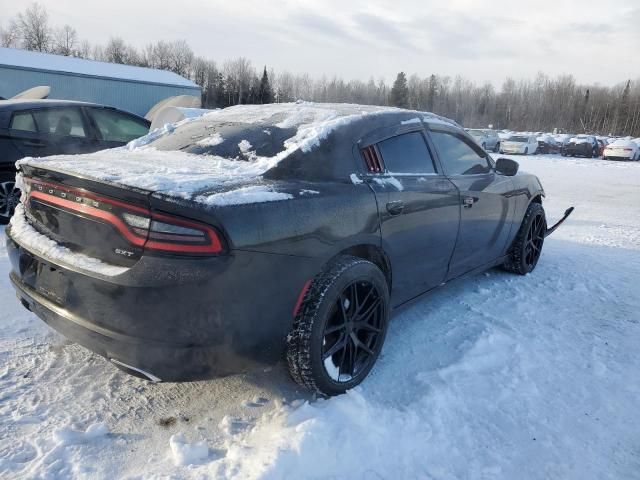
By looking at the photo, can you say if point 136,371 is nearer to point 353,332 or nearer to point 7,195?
point 353,332

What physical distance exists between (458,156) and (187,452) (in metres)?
2.78

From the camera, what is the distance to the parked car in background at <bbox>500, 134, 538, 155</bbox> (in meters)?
28.4

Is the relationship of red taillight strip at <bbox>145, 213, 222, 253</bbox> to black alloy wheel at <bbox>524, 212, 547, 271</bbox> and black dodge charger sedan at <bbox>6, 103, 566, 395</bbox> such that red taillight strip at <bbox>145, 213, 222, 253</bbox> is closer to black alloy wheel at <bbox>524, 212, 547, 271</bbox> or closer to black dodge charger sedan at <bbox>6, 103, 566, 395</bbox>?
black dodge charger sedan at <bbox>6, 103, 566, 395</bbox>

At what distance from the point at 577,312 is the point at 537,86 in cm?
9654

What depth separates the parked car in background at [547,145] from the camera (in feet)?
106

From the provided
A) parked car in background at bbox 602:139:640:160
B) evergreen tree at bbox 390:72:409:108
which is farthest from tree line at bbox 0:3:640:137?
parked car in background at bbox 602:139:640:160

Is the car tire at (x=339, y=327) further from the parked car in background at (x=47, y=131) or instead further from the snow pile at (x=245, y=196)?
the parked car in background at (x=47, y=131)

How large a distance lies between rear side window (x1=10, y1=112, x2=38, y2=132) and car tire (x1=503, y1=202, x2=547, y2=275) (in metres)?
5.49

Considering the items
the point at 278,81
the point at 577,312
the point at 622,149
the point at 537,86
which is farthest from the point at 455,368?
the point at 537,86

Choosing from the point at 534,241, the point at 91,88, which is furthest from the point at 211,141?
the point at 91,88

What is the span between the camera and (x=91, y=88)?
102 ft

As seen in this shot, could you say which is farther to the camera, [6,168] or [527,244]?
[6,168]

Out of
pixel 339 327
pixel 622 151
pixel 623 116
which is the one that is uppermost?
pixel 623 116

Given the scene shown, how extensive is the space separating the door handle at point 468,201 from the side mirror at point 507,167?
2.33ft
